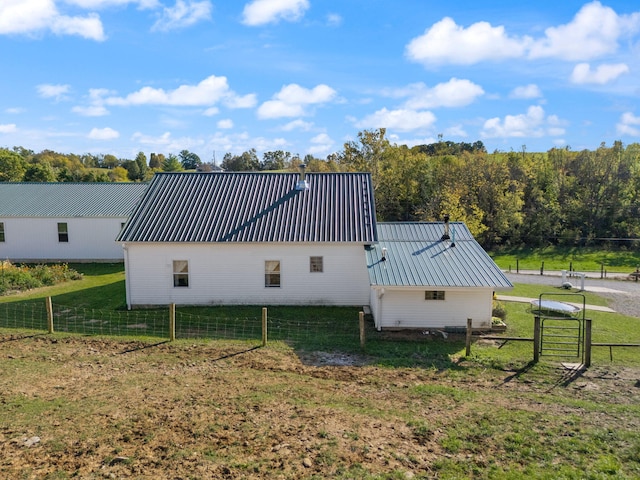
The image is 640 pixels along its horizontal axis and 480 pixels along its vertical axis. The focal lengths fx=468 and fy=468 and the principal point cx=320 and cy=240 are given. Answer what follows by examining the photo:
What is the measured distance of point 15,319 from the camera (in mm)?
17078

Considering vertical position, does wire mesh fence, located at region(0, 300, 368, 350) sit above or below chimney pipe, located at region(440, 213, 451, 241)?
below

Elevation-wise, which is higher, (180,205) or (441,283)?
(180,205)

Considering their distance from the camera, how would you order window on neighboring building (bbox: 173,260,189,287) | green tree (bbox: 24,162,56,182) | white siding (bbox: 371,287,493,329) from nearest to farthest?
white siding (bbox: 371,287,493,329), window on neighboring building (bbox: 173,260,189,287), green tree (bbox: 24,162,56,182)

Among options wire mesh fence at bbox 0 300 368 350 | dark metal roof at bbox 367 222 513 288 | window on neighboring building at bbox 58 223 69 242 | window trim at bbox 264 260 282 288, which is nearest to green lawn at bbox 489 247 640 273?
dark metal roof at bbox 367 222 513 288

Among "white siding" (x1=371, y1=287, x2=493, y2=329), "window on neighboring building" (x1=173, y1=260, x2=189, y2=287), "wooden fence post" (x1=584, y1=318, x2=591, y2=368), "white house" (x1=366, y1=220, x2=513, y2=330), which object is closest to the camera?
"wooden fence post" (x1=584, y1=318, x2=591, y2=368)

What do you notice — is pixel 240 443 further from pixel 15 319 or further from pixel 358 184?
pixel 358 184

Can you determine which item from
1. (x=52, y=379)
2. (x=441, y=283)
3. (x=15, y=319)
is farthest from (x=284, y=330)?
(x=15, y=319)

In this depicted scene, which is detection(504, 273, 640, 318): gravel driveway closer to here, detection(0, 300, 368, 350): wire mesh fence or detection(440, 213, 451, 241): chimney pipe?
detection(440, 213, 451, 241): chimney pipe

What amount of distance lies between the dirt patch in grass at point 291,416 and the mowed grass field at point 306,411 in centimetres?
4

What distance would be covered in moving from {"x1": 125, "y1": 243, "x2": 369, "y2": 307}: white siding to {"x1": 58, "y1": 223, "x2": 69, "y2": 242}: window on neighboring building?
44.5 ft

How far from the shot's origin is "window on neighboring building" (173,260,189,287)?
19.4 metres

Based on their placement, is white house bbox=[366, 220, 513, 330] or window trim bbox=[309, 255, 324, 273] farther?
window trim bbox=[309, 255, 324, 273]

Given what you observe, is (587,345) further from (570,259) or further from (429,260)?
(570,259)

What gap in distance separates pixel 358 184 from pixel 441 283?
823 cm
